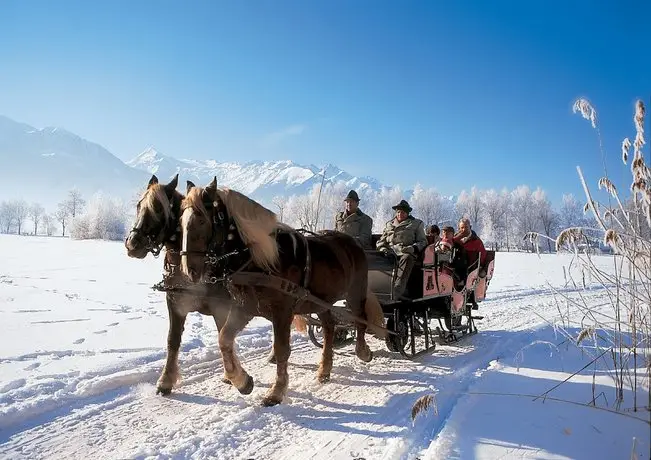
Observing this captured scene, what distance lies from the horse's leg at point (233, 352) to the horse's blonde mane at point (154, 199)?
1.23 m

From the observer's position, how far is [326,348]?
17.6 ft

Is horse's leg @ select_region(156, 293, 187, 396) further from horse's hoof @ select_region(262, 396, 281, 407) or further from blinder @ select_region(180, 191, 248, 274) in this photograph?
horse's hoof @ select_region(262, 396, 281, 407)

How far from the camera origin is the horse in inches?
166

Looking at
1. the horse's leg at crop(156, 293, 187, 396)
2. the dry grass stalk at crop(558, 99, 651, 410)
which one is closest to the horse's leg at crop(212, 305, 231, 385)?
the horse's leg at crop(156, 293, 187, 396)

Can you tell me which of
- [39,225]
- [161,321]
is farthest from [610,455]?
[39,225]

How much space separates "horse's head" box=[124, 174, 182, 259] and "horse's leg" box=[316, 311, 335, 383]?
230 centimetres

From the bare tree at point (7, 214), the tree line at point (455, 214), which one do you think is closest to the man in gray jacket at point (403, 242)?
the tree line at point (455, 214)

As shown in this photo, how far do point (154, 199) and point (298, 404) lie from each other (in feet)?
8.41

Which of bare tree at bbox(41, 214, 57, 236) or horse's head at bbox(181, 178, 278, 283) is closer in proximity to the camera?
horse's head at bbox(181, 178, 278, 283)

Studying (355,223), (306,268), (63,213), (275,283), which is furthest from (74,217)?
(275,283)

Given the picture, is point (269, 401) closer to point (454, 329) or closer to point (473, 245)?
point (454, 329)

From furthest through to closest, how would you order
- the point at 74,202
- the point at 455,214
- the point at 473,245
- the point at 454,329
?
the point at 74,202, the point at 455,214, the point at 473,245, the point at 454,329

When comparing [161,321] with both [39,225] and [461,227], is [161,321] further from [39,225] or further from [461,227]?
[39,225]

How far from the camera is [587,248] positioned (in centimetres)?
300
